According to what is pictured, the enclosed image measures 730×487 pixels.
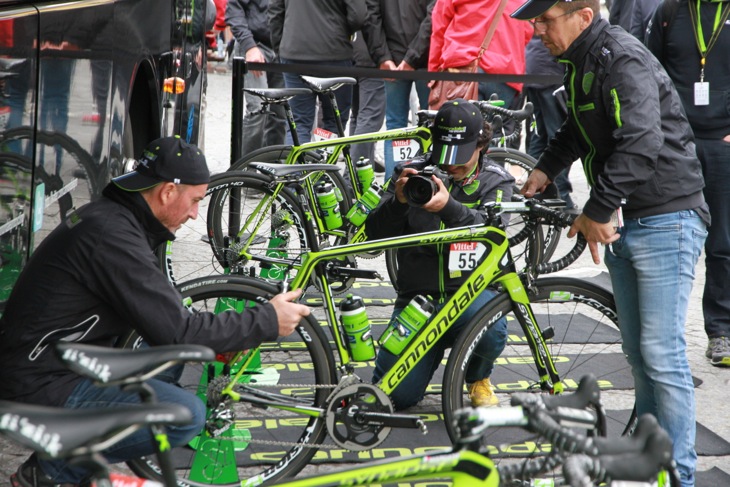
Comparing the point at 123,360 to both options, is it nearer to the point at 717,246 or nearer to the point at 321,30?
the point at 717,246

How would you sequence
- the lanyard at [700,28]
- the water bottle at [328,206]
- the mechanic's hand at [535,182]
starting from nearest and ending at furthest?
the mechanic's hand at [535,182], the lanyard at [700,28], the water bottle at [328,206]

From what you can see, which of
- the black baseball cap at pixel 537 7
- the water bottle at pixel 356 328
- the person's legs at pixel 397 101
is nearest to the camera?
the black baseball cap at pixel 537 7

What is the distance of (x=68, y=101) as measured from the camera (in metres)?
4.11

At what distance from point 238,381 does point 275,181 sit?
190 cm

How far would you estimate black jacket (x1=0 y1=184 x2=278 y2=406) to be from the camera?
10.7 ft

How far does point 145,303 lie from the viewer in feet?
10.7

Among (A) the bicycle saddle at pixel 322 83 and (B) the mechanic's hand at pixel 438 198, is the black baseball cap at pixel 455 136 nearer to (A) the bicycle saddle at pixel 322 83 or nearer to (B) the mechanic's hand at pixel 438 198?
(B) the mechanic's hand at pixel 438 198

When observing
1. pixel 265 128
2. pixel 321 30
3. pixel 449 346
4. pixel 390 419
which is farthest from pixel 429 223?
pixel 265 128

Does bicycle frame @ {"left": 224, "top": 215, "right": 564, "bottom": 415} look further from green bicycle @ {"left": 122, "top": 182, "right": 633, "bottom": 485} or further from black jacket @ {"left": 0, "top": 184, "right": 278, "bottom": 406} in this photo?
black jacket @ {"left": 0, "top": 184, "right": 278, "bottom": 406}

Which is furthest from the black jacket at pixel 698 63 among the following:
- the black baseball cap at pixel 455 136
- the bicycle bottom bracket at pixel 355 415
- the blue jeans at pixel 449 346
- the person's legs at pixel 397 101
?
the person's legs at pixel 397 101

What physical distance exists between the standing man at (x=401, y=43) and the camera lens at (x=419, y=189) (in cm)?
401

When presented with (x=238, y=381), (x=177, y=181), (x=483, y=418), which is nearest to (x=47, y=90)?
(x=177, y=181)

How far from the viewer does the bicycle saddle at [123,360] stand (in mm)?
2322

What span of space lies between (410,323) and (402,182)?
602 mm
